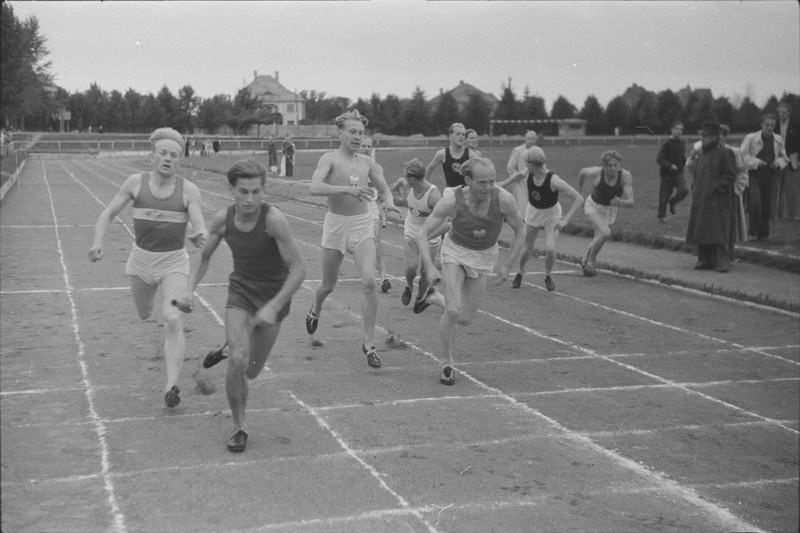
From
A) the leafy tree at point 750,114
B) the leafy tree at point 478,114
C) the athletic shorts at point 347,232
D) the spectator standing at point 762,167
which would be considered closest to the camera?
the athletic shorts at point 347,232

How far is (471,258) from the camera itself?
8.62 metres

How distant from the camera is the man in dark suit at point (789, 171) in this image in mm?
19297

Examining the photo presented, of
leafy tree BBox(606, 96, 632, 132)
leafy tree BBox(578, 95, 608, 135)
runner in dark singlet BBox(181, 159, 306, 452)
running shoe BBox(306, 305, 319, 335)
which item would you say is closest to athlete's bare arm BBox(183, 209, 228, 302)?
runner in dark singlet BBox(181, 159, 306, 452)

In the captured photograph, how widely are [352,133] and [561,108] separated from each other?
71516mm

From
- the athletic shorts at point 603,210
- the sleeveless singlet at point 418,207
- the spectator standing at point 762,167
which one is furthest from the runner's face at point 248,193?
the spectator standing at point 762,167

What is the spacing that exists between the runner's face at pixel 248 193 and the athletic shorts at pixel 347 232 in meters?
2.90

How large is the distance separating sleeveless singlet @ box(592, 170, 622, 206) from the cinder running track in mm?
2603

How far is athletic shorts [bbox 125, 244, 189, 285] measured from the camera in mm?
7621

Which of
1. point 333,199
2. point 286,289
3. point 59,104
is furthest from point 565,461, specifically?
point 59,104

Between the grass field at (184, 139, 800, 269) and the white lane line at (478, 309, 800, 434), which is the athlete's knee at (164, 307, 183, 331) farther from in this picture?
the grass field at (184, 139, 800, 269)

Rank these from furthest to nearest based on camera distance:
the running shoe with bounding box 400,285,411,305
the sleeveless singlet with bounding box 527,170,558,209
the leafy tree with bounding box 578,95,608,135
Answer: the leafy tree with bounding box 578,95,608,135
the sleeveless singlet with bounding box 527,170,558,209
the running shoe with bounding box 400,285,411,305

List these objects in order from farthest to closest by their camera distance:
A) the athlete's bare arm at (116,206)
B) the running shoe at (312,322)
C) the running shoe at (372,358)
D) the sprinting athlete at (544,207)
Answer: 1. the sprinting athlete at (544,207)
2. the running shoe at (312,322)
3. the running shoe at (372,358)
4. the athlete's bare arm at (116,206)

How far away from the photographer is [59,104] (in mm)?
54031

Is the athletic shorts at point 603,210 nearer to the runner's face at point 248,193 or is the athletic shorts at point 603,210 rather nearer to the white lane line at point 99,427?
the white lane line at point 99,427
